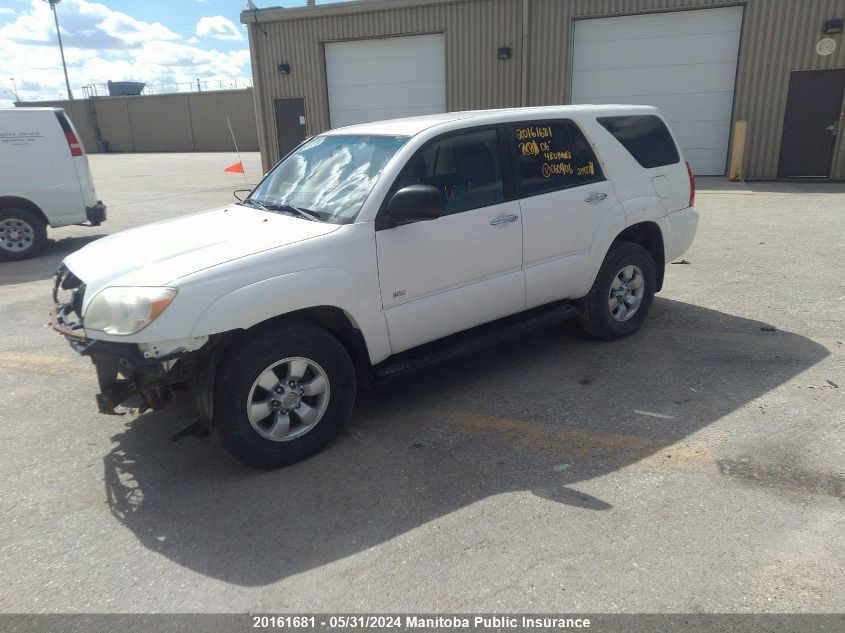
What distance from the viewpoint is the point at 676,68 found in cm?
1523

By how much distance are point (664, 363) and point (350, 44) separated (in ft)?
52.0

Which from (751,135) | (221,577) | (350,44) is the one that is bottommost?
(221,577)

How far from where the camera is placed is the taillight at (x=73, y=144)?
31.2 feet

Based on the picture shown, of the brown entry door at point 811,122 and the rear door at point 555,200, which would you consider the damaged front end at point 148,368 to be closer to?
the rear door at point 555,200

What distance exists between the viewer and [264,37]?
1877 centimetres

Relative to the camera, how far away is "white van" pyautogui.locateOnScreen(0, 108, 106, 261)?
9133 millimetres

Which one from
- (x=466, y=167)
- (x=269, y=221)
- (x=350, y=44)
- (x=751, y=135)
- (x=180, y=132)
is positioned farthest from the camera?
(x=180, y=132)

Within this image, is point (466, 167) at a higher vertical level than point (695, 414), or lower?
higher

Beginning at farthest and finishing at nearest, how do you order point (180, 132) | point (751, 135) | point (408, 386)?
point (180, 132) < point (751, 135) < point (408, 386)

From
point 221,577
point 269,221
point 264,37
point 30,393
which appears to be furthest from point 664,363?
point 264,37

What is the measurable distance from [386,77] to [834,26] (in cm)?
1064

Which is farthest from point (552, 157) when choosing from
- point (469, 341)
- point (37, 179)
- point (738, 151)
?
point (738, 151)

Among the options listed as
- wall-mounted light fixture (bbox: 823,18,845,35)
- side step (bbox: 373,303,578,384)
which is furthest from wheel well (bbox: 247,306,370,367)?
wall-mounted light fixture (bbox: 823,18,845,35)

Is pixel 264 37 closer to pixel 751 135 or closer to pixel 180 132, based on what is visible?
pixel 751 135
